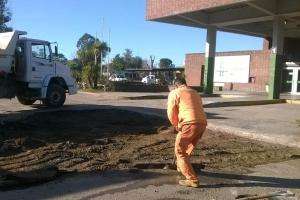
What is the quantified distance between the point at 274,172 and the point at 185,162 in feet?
7.25

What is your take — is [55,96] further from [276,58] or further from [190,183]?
[276,58]

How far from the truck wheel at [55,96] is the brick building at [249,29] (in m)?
12.1

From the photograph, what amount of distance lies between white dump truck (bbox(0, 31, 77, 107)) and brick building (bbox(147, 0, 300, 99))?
12.1 m

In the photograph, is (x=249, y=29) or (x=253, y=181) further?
(x=249, y=29)

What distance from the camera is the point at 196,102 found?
26.3 feet

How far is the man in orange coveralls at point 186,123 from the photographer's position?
778 centimetres

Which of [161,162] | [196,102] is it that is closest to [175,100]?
[196,102]

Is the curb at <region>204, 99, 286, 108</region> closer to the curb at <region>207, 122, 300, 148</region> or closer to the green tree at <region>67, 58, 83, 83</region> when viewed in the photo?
the curb at <region>207, 122, 300, 148</region>

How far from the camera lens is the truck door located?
19969mm

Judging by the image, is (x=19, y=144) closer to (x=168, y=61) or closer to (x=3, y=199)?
(x=3, y=199)

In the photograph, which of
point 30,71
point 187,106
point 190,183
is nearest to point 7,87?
point 30,71

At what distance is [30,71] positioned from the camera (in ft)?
65.0

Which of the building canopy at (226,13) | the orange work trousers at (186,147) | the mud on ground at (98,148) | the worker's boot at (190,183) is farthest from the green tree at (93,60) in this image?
the worker's boot at (190,183)

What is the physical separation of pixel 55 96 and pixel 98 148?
10502 mm
